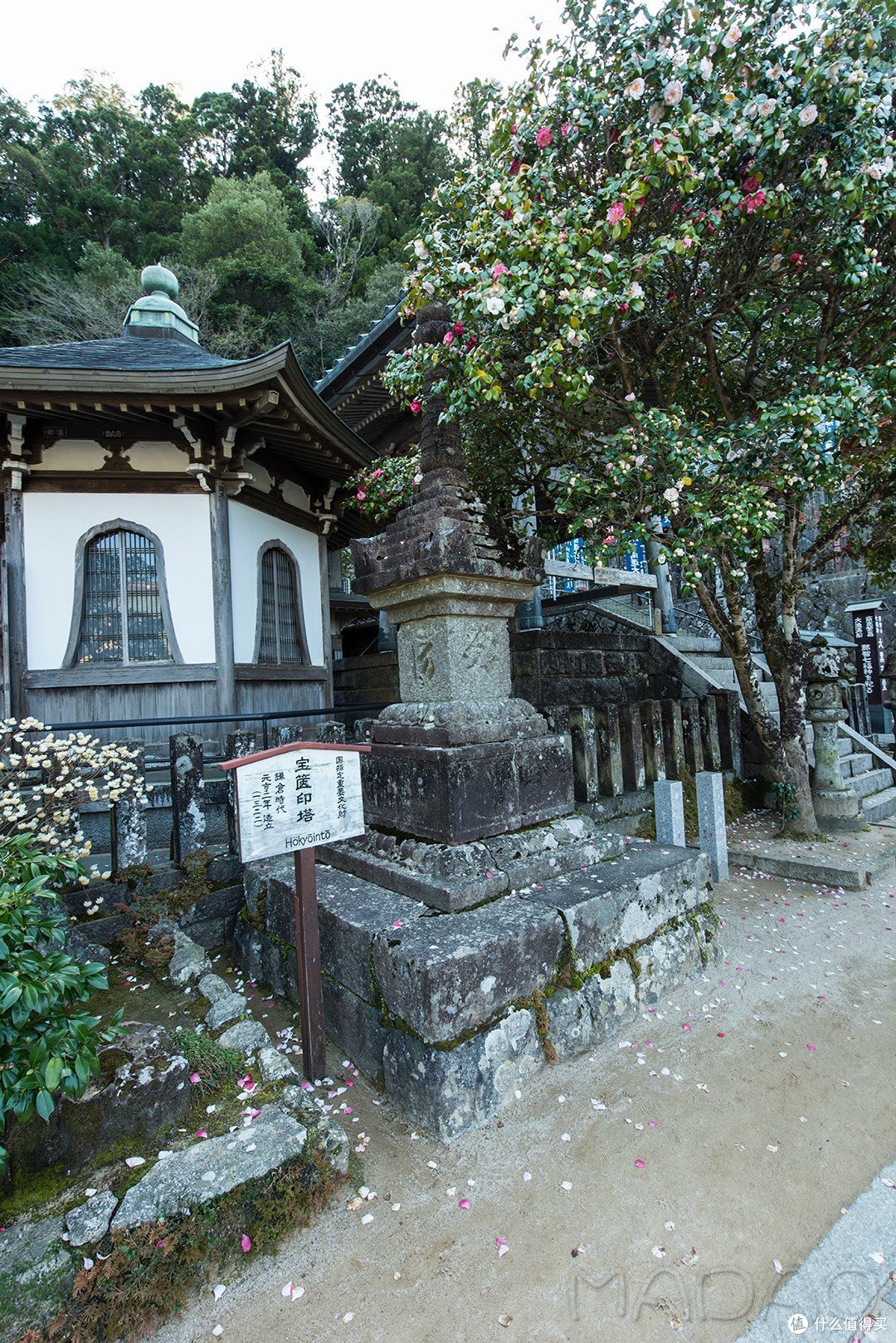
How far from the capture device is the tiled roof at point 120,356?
626 cm

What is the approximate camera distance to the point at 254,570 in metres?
7.85

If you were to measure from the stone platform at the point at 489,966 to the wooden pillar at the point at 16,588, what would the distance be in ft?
15.3

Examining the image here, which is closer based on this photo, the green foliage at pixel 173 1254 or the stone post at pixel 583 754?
the green foliage at pixel 173 1254

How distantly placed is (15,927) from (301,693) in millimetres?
6552

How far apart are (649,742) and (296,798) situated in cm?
435

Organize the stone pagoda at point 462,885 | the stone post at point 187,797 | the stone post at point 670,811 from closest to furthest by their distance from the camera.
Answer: the stone pagoda at point 462,885 < the stone post at point 187,797 < the stone post at point 670,811

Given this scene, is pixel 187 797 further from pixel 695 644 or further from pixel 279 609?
pixel 695 644

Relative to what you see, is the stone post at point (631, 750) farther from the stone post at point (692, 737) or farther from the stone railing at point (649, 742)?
the stone post at point (692, 737)

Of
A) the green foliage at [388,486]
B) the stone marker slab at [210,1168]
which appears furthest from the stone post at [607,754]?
the stone marker slab at [210,1168]

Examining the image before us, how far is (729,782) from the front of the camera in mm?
7051

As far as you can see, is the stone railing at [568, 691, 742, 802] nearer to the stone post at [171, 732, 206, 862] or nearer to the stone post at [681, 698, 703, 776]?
the stone post at [681, 698, 703, 776]

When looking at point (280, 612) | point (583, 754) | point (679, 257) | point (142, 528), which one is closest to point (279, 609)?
point (280, 612)

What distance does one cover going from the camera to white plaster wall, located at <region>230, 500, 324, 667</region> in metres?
7.46

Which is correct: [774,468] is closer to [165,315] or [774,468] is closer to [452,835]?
[452,835]
